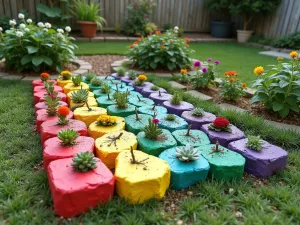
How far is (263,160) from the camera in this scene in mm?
1906

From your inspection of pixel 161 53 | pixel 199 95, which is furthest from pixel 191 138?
pixel 161 53

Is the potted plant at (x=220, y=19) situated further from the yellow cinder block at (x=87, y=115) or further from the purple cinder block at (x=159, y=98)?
the yellow cinder block at (x=87, y=115)

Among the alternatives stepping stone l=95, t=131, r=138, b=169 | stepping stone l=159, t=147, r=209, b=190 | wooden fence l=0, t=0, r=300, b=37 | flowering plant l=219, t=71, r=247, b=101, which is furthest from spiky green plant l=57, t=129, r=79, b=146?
wooden fence l=0, t=0, r=300, b=37

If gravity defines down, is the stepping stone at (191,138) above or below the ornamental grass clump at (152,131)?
below

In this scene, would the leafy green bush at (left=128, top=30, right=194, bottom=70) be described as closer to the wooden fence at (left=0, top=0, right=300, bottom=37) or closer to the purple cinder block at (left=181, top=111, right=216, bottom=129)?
the purple cinder block at (left=181, top=111, right=216, bottom=129)

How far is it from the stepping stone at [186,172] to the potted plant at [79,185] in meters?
0.42

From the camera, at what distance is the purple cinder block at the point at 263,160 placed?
1918 millimetres

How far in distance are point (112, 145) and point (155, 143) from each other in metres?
0.33

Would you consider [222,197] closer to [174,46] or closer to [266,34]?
[174,46]

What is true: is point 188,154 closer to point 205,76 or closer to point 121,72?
point 205,76

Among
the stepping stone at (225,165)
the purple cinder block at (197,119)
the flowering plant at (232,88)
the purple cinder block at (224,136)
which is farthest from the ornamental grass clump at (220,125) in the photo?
the flowering plant at (232,88)

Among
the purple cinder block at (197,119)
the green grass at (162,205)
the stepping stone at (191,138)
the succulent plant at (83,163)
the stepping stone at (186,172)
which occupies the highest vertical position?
the succulent plant at (83,163)

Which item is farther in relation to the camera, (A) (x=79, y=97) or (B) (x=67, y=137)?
(A) (x=79, y=97)

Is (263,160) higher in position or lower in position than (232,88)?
lower
